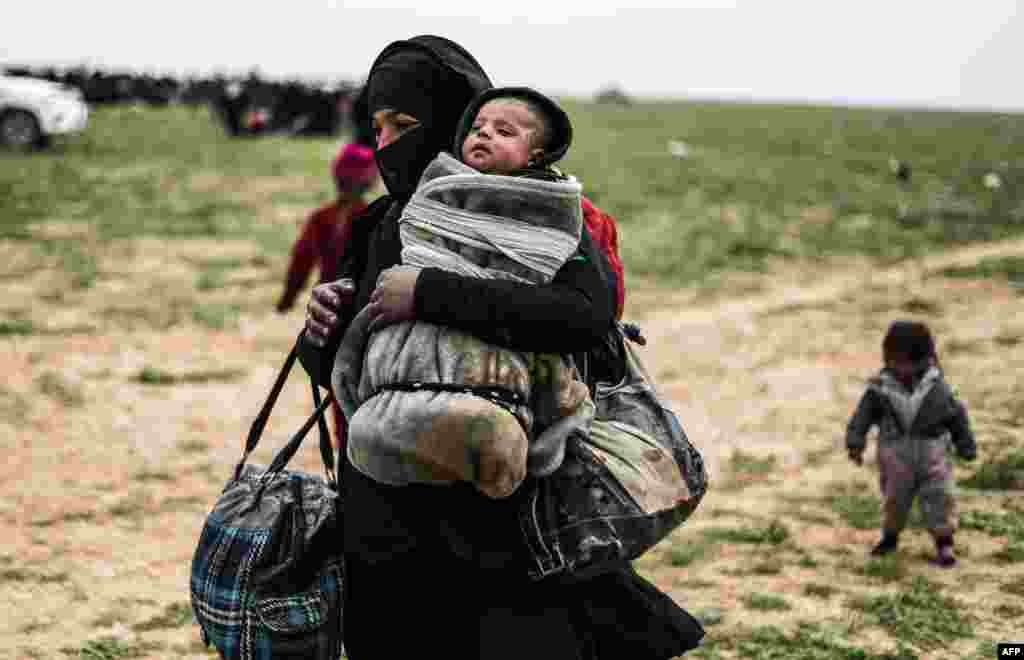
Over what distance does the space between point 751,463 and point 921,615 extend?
2.40m

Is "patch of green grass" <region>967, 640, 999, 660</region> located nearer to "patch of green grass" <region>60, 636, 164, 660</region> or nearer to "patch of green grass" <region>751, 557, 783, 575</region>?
"patch of green grass" <region>751, 557, 783, 575</region>

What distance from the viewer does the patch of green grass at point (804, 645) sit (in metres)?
4.49

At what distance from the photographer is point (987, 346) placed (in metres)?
9.75

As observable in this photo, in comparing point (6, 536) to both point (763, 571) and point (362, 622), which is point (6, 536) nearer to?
point (763, 571)

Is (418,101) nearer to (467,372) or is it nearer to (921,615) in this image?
(467,372)

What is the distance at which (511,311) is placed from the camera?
6.63ft

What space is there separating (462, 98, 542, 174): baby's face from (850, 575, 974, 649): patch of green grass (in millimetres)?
3280

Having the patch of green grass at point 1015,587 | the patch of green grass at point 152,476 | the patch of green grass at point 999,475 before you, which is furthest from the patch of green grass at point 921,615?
the patch of green grass at point 152,476

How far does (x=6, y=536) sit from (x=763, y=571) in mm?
3786

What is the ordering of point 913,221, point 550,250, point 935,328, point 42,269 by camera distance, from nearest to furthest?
1. point 550,250
2. point 935,328
3. point 42,269
4. point 913,221

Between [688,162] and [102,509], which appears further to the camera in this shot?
[688,162]

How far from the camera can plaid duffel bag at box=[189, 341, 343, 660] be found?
224 centimetres

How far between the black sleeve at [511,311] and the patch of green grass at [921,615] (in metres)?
3.15

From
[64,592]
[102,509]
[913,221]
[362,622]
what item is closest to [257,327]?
[102,509]
